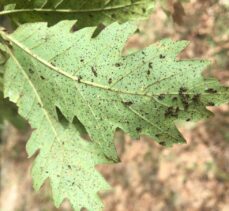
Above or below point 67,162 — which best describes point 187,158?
below

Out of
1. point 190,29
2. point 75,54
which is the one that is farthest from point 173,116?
point 190,29

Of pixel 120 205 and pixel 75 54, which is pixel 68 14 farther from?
pixel 120 205

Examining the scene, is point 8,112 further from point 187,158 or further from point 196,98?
point 187,158

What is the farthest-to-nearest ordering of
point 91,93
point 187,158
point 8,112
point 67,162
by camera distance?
1. point 187,158
2. point 8,112
3. point 67,162
4. point 91,93

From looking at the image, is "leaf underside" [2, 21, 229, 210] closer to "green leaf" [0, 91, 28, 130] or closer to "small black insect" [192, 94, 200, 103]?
"small black insect" [192, 94, 200, 103]

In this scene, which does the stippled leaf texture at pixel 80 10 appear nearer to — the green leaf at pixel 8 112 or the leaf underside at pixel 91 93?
the leaf underside at pixel 91 93

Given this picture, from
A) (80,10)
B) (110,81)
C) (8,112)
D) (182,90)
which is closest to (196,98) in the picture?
(182,90)

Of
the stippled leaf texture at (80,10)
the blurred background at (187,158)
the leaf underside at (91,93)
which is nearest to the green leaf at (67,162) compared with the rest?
the leaf underside at (91,93)
